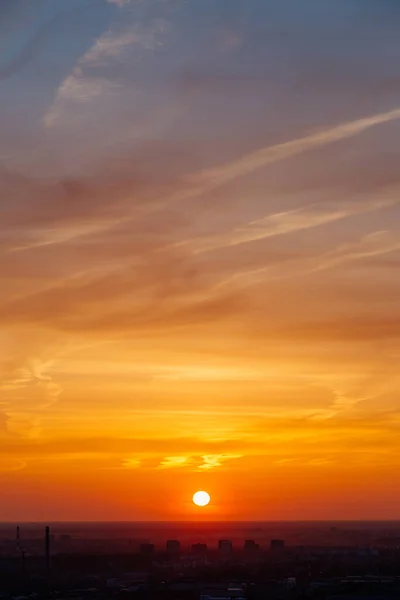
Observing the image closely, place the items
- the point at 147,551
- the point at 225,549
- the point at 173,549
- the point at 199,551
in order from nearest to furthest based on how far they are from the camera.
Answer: the point at 147,551 → the point at 173,549 → the point at 225,549 → the point at 199,551

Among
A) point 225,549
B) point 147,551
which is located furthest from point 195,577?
point 225,549

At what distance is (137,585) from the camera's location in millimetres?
81625

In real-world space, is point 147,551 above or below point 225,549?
above

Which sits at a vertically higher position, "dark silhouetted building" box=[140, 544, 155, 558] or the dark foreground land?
"dark silhouetted building" box=[140, 544, 155, 558]

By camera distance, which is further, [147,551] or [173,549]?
[173,549]

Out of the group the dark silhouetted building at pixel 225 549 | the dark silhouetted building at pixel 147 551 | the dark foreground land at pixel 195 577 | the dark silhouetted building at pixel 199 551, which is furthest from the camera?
the dark silhouetted building at pixel 199 551

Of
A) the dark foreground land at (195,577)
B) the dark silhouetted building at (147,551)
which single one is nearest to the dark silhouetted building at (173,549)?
the dark foreground land at (195,577)

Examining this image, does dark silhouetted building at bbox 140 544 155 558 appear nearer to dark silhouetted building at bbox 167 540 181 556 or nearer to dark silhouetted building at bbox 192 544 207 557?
dark silhouetted building at bbox 167 540 181 556

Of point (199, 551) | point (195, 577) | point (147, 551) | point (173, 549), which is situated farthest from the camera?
point (199, 551)

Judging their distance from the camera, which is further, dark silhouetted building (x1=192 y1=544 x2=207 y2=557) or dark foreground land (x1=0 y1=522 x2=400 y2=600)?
dark silhouetted building (x1=192 y1=544 x2=207 y2=557)

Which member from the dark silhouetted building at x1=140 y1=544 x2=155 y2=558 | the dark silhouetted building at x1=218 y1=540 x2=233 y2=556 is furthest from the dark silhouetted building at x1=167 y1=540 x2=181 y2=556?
the dark silhouetted building at x1=218 y1=540 x2=233 y2=556

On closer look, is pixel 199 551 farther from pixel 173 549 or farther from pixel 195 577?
pixel 195 577

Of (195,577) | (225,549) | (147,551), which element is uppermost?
(147,551)

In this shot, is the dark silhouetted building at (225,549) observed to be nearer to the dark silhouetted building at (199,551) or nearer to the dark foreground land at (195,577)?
the dark foreground land at (195,577)
